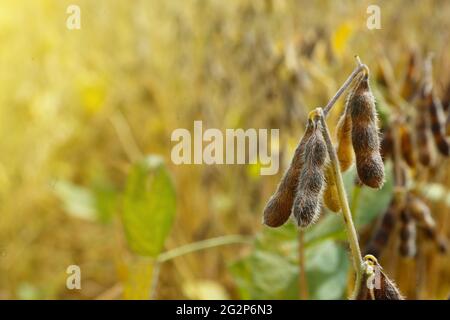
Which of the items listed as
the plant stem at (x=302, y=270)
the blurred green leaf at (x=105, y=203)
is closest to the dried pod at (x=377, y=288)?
the plant stem at (x=302, y=270)

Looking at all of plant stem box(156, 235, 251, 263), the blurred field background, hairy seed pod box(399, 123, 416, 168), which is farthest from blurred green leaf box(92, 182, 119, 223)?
hairy seed pod box(399, 123, 416, 168)

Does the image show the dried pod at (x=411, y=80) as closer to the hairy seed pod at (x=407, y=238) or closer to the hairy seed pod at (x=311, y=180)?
the hairy seed pod at (x=407, y=238)

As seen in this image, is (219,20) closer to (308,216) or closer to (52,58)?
(52,58)

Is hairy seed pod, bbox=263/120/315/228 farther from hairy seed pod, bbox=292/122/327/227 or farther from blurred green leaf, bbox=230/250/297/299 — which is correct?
blurred green leaf, bbox=230/250/297/299

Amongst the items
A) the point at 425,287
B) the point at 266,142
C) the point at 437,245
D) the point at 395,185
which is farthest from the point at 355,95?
the point at 266,142

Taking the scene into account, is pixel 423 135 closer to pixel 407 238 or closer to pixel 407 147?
pixel 407 147

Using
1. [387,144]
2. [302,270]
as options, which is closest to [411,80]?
[387,144]
